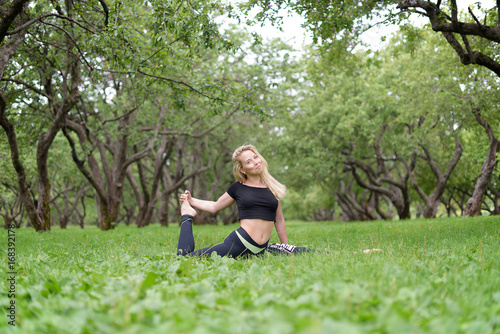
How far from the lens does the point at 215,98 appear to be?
8562mm

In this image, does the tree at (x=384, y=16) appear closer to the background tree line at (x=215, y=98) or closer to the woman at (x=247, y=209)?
the background tree line at (x=215, y=98)

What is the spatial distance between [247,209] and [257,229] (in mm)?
362

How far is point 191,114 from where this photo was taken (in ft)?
66.5

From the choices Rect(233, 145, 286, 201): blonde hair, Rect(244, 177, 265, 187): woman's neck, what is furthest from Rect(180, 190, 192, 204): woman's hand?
Rect(244, 177, 265, 187): woman's neck

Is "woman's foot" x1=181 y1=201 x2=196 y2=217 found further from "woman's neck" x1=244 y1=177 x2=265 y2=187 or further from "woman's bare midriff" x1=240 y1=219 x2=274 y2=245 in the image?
"woman's neck" x1=244 y1=177 x2=265 y2=187

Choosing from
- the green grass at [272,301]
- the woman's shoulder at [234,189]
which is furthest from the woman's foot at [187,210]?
the green grass at [272,301]

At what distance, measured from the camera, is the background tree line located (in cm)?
848

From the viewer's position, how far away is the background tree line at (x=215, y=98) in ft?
27.8

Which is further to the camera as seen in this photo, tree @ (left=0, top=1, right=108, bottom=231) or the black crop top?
tree @ (left=0, top=1, right=108, bottom=231)

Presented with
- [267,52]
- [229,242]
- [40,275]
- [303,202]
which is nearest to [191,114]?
[267,52]

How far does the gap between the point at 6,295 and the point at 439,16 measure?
934cm

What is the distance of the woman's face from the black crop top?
0.28 m

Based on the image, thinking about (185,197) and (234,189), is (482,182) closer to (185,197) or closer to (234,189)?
(234,189)

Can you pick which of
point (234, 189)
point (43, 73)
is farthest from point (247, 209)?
point (43, 73)
